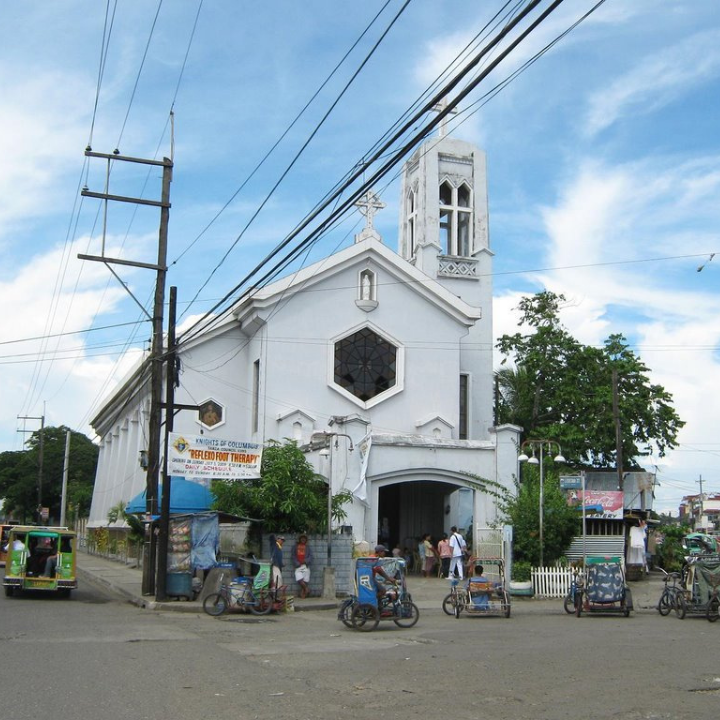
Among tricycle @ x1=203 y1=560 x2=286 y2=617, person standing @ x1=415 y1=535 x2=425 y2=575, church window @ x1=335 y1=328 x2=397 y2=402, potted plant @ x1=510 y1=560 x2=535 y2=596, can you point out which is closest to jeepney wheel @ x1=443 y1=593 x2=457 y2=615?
tricycle @ x1=203 y1=560 x2=286 y2=617

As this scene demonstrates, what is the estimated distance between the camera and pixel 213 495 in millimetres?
24594

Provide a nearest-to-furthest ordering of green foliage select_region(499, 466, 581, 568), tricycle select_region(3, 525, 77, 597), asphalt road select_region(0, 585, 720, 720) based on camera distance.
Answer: asphalt road select_region(0, 585, 720, 720)
tricycle select_region(3, 525, 77, 597)
green foliage select_region(499, 466, 581, 568)

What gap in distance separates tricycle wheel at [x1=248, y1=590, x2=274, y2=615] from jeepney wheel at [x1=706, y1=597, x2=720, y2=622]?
8.63 metres

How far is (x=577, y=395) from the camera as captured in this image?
40344mm

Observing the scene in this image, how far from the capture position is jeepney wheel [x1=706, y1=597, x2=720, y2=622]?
1852 centimetres

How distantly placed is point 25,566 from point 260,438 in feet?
35.0

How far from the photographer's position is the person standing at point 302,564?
22516mm

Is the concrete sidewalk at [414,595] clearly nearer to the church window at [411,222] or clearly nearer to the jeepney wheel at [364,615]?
the jeepney wheel at [364,615]

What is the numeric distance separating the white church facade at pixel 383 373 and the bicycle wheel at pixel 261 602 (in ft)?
31.3

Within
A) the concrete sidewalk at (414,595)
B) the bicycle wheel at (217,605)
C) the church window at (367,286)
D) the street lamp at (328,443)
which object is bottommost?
the concrete sidewalk at (414,595)

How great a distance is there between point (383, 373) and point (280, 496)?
11.4 m

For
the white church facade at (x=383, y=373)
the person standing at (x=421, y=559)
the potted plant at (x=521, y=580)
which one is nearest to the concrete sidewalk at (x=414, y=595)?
the potted plant at (x=521, y=580)

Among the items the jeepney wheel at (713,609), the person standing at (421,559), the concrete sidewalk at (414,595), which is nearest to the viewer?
the jeepney wheel at (713,609)

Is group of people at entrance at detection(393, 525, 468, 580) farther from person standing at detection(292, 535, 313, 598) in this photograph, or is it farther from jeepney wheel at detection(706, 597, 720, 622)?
jeepney wheel at detection(706, 597, 720, 622)
